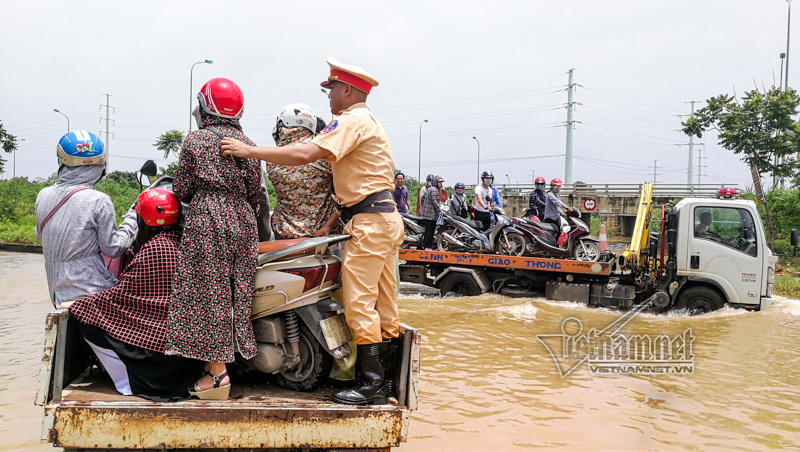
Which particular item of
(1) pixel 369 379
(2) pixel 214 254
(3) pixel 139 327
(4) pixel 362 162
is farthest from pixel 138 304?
(4) pixel 362 162

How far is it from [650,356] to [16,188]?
31.7m

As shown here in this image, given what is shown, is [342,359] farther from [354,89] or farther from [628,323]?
[628,323]

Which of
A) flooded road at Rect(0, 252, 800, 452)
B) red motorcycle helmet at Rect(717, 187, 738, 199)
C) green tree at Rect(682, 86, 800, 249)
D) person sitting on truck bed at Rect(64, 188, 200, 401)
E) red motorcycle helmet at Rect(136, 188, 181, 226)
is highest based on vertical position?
green tree at Rect(682, 86, 800, 249)

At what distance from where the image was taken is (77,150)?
11.0ft

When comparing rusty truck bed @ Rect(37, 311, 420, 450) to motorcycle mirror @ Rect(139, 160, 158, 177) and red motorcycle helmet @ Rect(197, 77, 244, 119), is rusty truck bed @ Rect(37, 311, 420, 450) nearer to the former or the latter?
motorcycle mirror @ Rect(139, 160, 158, 177)

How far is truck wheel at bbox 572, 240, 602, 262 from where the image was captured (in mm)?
11117

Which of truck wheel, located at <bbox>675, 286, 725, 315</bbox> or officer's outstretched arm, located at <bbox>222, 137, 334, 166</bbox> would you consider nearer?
officer's outstretched arm, located at <bbox>222, 137, 334, 166</bbox>

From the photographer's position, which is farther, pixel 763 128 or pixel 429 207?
pixel 763 128

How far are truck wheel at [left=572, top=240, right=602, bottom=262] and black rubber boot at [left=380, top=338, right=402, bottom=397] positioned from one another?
8.36 metres

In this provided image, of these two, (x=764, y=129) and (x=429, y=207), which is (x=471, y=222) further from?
(x=764, y=129)

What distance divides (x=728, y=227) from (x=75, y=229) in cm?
946

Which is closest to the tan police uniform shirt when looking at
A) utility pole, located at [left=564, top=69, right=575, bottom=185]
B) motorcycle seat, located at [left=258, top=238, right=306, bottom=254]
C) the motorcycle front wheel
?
motorcycle seat, located at [left=258, top=238, right=306, bottom=254]

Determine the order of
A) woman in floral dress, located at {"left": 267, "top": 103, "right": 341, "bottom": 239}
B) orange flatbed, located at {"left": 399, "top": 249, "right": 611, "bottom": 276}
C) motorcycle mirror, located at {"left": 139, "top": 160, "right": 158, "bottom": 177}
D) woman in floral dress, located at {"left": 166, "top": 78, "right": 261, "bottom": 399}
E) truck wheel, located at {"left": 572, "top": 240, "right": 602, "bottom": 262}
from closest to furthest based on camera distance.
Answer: woman in floral dress, located at {"left": 166, "top": 78, "right": 261, "bottom": 399} → woman in floral dress, located at {"left": 267, "top": 103, "right": 341, "bottom": 239} → motorcycle mirror, located at {"left": 139, "top": 160, "right": 158, "bottom": 177} → orange flatbed, located at {"left": 399, "top": 249, "right": 611, "bottom": 276} → truck wheel, located at {"left": 572, "top": 240, "right": 602, "bottom": 262}

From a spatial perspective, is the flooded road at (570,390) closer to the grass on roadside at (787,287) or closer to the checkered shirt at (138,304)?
the checkered shirt at (138,304)
